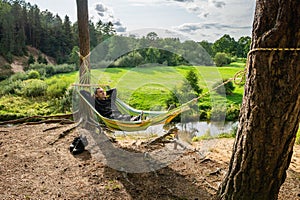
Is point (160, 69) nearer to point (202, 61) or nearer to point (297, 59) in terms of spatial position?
point (202, 61)

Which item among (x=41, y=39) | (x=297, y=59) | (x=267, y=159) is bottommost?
(x=267, y=159)

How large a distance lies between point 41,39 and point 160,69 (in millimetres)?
11733

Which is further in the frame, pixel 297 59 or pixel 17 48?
pixel 17 48

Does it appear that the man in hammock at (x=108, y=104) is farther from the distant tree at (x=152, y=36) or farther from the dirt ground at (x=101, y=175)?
the distant tree at (x=152, y=36)

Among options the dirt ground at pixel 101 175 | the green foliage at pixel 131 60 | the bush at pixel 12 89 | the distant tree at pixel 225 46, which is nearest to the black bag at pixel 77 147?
the dirt ground at pixel 101 175

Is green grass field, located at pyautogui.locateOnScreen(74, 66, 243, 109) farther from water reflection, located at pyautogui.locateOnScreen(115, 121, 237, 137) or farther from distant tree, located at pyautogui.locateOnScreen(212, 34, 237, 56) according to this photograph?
water reflection, located at pyautogui.locateOnScreen(115, 121, 237, 137)

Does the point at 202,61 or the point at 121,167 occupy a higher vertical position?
the point at 202,61

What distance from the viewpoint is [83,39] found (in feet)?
11.3

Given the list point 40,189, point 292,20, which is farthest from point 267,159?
point 40,189

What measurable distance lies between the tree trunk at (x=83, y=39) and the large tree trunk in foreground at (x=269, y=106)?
226 cm

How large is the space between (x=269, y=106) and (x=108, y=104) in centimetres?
213

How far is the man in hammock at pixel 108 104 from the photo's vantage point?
9.95 ft

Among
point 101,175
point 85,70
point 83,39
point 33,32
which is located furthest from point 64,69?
point 101,175

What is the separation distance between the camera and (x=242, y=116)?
1505mm
